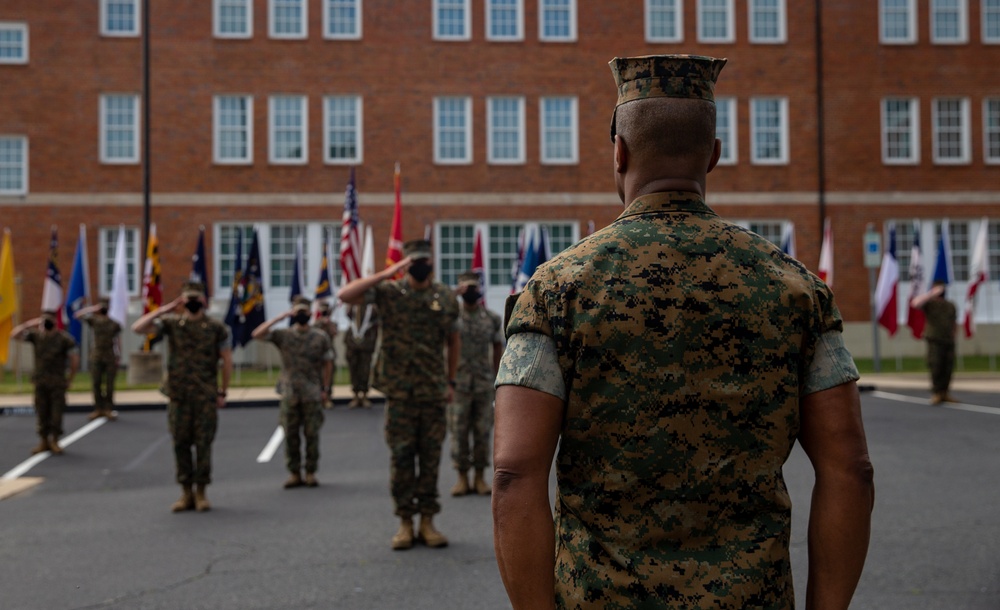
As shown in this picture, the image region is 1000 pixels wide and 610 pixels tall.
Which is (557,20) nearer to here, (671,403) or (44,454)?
(44,454)

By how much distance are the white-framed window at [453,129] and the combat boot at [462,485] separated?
814 inches

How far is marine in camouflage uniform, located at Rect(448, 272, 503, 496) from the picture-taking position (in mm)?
10250

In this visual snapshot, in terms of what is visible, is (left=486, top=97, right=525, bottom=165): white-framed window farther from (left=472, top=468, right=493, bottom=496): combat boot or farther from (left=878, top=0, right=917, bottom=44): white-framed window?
(left=472, top=468, right=493, bottom=496): combat boot

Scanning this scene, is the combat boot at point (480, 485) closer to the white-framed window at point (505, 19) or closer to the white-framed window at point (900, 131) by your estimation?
the white-framed window at point (505, 19)

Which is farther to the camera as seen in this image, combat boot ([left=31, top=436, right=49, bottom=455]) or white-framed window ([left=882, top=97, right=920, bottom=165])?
white-framed window ([left=882, top=97, right=920, bottom=165])

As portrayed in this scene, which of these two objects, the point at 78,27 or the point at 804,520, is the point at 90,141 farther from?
the point at 804,520

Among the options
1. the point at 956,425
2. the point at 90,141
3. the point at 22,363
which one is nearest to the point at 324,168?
the point at 90,141

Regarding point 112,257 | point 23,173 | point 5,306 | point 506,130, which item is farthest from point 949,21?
point 23,173

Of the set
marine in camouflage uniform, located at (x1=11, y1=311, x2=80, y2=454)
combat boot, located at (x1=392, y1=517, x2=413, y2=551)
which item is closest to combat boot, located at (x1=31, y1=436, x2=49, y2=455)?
marine in camouflage uniform, located at (x1=11, y1=311, x2=80, y2=454)

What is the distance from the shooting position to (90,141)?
1139 inches

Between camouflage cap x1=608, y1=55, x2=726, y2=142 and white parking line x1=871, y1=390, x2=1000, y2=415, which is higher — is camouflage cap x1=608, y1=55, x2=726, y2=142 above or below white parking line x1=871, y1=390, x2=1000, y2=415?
above

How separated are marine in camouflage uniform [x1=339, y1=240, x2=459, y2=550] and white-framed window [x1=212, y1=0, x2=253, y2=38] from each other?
23.8 metres

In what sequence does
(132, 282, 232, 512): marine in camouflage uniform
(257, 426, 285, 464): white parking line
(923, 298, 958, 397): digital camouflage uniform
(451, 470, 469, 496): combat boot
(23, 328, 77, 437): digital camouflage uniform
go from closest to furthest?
1. (132, 282, 232, 512): marine in camouflage uniform
2. (451, 470, 469, 496): combat boot
3. (257, 426, 285, 464): white parking line
4. (23, 328, 77, 437): digital camouflage uniform
5. (923, 298, 958, 397): digital camouflage uniform

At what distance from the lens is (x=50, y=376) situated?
46.0ft
